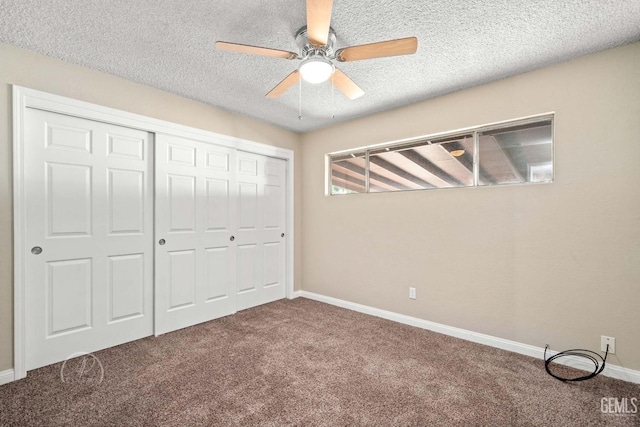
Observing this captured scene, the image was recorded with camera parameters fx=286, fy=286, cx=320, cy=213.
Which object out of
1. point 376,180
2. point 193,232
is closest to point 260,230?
point 193,232

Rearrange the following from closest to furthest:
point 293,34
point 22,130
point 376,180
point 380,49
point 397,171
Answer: point 380,49 → point 293,34 → point 22,130 → point 397,171 → point 376,180

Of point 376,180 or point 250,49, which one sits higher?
point 250,49

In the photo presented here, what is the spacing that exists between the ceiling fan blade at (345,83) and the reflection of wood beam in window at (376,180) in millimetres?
1414

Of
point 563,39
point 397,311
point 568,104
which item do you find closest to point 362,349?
point 397,311

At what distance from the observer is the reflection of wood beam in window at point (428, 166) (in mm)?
2998

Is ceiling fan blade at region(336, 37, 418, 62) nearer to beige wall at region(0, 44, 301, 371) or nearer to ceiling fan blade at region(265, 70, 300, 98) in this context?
ceiling fan blade at region(265, 70, 300, 98)

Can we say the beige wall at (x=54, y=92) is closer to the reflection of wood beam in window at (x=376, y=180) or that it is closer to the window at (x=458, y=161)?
the reflection of wood beam in window at (x=376, y=180)

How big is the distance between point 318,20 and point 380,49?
420mm

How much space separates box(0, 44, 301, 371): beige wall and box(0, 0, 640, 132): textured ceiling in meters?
0.10

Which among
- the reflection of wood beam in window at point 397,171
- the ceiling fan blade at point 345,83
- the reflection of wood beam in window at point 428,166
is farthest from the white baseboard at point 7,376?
the reflection of wood beam in window at point 428,166

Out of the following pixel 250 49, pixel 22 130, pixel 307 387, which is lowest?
pixel 307 387

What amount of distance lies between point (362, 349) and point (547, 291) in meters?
1.65

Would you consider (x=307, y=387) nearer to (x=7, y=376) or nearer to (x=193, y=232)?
(x=193, y=232)

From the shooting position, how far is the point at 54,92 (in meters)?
2.30
